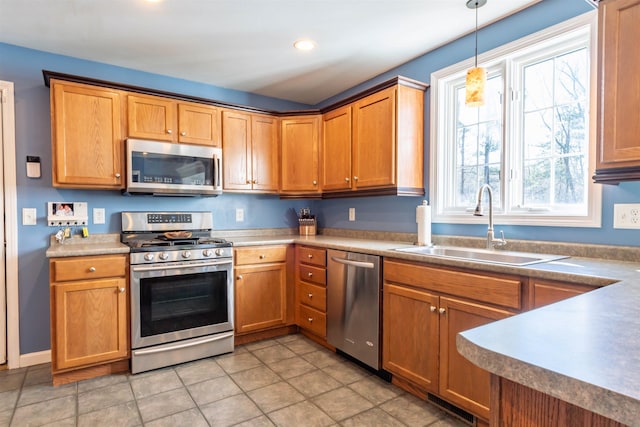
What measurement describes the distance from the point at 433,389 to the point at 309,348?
120 cm

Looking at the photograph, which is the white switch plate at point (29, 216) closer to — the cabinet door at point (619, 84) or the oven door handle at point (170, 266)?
the oven door handle at point (170, 266)

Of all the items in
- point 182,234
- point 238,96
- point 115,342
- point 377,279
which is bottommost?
point 115,342

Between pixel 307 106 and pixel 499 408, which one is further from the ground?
pixel 307 106

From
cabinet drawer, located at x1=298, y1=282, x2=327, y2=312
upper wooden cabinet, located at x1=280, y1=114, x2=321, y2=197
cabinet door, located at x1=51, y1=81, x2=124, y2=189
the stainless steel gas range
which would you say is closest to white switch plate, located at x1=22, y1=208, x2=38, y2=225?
cabinet door, located at x1=51, y1=81, x2=124, y2=189

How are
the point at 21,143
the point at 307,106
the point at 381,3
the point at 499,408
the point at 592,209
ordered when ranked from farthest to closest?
the point at 307,106 < the point at 21,143 < the point at 381,3 < the point at 592,209 < the point at 499,408

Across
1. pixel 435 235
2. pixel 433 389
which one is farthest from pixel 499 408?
pixel 435 235

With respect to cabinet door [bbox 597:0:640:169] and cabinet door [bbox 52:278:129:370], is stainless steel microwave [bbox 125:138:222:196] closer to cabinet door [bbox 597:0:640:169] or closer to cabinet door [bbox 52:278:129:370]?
cabinet door [bbox 52:278:129:370]

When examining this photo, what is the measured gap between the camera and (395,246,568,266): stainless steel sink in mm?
1923

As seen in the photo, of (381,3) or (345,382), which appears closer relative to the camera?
(381,3)

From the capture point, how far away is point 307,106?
4.21 meters

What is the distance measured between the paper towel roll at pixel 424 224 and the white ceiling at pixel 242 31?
126cm

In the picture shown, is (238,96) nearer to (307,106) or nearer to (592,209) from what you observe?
(307,106)

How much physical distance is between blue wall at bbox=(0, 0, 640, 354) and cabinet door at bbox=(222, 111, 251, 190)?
1.04ft

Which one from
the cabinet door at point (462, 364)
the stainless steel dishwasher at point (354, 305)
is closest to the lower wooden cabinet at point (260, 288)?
the stainless steel dishwasher at point (354, 305)
